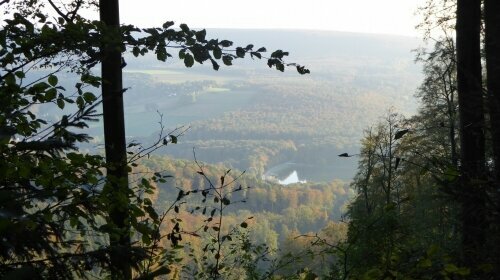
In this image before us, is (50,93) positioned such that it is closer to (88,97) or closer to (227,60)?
(88,97)

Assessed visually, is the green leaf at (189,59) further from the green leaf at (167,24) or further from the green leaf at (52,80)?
the green leaf at (52,80)

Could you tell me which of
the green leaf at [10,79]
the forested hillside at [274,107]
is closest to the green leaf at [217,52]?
the green leaf at [10,79]

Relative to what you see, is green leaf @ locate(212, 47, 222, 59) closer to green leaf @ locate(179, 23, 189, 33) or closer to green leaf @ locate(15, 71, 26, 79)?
green leaf @ locate(179, 23, 189, 33)

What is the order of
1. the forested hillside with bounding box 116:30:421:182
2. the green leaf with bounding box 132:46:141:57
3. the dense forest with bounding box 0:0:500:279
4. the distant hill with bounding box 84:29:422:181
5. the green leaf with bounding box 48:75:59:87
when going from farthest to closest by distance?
1. the forested hillside with bounding box 116:30:421:182
2. the distant hill with bounding box 84:29:422:181
3. the green leaf with bounding box 132:46:141:57
4. the green leaf with bounding box 48:75:59:87
5. the dense forest with bounding box 0:0:500:279

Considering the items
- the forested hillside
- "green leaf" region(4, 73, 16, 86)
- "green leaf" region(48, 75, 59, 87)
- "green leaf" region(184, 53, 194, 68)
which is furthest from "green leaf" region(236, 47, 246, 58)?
the forested hillside

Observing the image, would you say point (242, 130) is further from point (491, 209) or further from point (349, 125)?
point (491, 209)

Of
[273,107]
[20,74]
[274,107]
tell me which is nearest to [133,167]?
[20,74]

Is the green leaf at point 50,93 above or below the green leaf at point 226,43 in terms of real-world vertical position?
below

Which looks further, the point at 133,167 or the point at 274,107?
the point at 274,107

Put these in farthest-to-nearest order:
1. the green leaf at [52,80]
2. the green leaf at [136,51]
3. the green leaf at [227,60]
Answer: the green leaf at [136,51]
the green leaf at [227,60]
the green leaf at [52,80]

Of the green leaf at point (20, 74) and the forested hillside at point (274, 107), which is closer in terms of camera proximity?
the green leaf at point (20, 74)

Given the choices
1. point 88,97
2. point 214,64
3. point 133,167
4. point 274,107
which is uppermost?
point 214,64

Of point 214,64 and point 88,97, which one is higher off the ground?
point 214,64

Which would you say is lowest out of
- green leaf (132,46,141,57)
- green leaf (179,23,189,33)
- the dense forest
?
the dense forest
